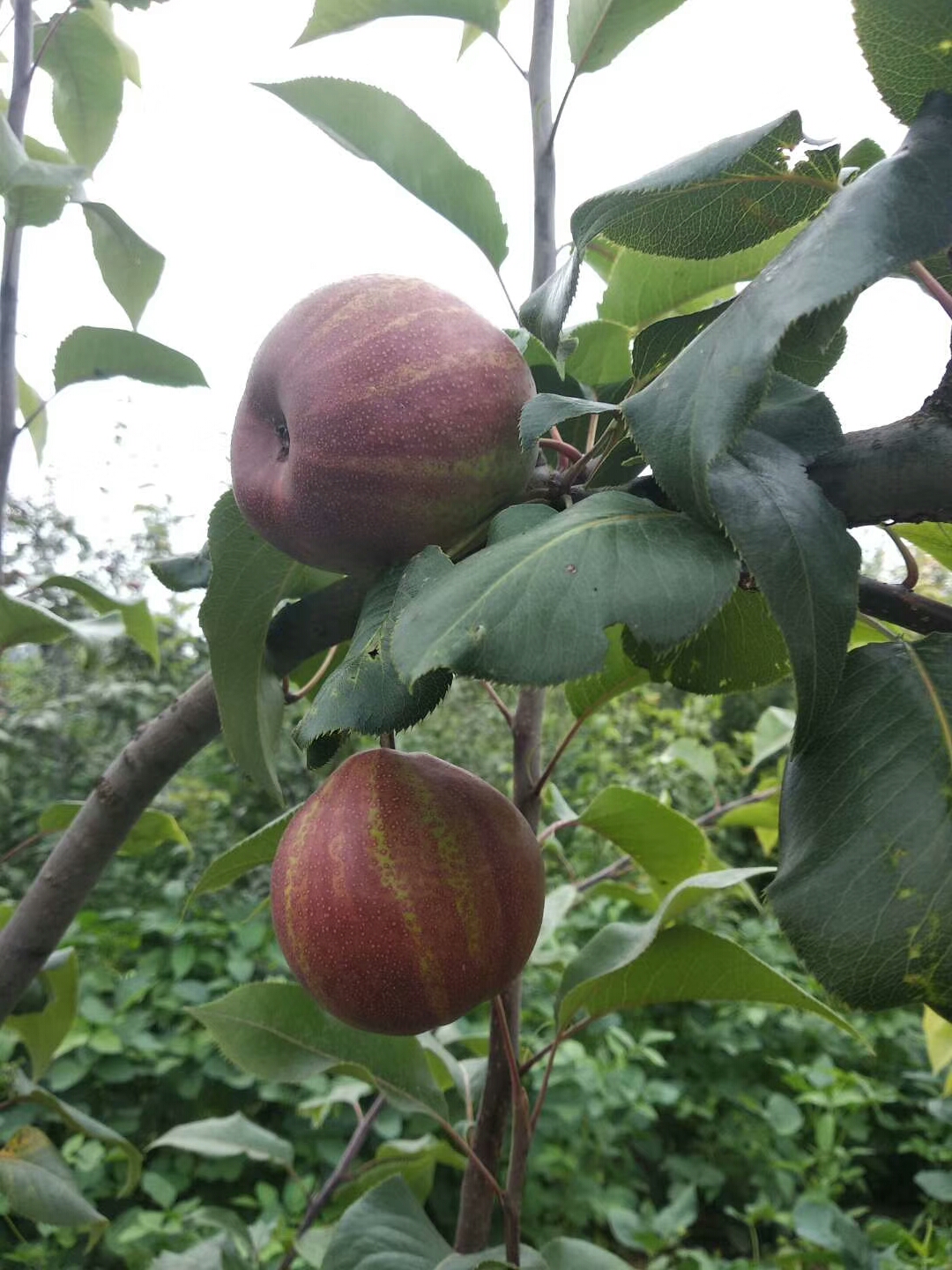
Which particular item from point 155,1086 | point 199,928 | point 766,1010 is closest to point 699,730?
point 766,1010

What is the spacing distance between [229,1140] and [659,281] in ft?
3.13

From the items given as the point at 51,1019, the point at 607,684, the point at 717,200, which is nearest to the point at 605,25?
the point at 717,200

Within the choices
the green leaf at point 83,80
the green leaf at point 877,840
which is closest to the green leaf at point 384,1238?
the green leaf at point 877,840

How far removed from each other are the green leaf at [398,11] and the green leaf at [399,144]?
0.15 meters

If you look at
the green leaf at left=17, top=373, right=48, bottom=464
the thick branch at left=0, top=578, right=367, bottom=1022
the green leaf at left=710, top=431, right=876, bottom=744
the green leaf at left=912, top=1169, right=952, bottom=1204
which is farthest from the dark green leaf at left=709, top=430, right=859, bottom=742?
the green leaf at left=912, top=1169, right=952, bottom=1204

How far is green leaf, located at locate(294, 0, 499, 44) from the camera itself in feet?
2.11

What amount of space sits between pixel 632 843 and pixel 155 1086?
5.01 ft

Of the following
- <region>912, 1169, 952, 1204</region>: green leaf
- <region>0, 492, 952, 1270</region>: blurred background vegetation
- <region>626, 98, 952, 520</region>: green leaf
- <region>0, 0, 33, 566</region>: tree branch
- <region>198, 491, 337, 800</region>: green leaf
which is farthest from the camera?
<region>0, 492, 952, 1270</region>: blurred background vegetation

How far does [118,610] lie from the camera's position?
3.24 ft

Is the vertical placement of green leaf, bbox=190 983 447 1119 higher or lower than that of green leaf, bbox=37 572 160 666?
lower

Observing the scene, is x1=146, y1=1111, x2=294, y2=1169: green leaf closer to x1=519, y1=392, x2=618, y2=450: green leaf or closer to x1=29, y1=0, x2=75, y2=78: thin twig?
x1=519, y1=392, x2=618, y2=450: green leaf

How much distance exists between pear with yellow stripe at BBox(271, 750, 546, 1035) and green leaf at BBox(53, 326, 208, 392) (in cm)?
55

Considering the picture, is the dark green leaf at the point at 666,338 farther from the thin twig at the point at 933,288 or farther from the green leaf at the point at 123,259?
the green leaf at the point at 123,259

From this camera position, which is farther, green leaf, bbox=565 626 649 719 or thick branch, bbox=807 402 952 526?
green leaf, bbox=565 626 649 719
